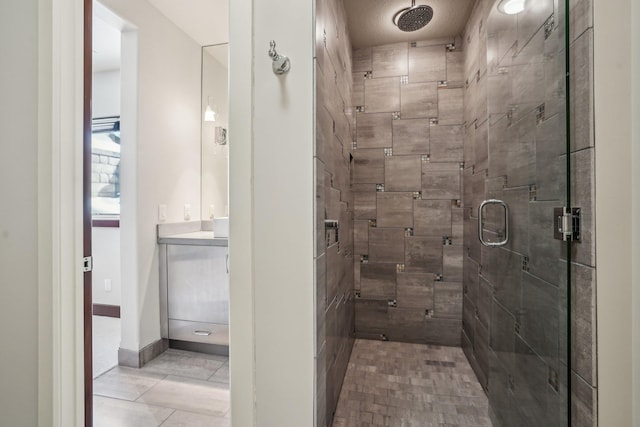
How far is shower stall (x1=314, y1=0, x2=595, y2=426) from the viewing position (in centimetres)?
96

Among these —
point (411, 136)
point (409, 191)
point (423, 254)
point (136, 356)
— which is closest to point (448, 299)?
point (423, 254)

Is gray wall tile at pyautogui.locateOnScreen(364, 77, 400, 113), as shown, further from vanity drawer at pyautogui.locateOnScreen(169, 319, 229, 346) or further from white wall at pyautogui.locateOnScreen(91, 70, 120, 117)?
white wall at pyautogui.locateOnScreen(91, 70, 120, 117)

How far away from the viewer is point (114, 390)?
1.96 metres

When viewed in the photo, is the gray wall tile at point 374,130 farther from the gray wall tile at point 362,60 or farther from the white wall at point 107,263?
the white wall at point 107,263

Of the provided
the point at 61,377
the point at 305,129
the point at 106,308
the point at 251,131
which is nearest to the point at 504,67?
the point at 305,129

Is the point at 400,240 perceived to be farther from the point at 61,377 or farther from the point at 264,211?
the point at 61,377

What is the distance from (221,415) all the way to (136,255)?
4.12 ft

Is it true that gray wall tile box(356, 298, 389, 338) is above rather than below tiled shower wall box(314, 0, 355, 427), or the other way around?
below

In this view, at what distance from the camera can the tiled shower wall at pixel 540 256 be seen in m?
Result: 0.90

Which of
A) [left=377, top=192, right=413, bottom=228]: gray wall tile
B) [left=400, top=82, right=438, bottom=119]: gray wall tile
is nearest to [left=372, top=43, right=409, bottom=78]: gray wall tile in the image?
[left=400, top=82, right=438, bottom=119]: gray wall tile

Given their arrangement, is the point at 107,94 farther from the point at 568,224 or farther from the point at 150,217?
the point at 568,224

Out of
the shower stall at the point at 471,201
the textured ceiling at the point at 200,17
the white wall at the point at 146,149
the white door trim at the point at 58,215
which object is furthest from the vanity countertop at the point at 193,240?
the textured ceiling at the point at 200,17

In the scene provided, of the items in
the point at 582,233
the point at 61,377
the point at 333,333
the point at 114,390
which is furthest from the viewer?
the point at 114,390

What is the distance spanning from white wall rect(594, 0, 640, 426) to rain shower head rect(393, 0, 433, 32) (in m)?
1.54
